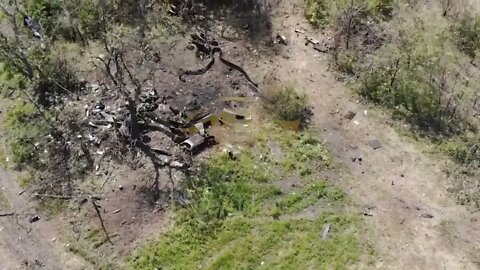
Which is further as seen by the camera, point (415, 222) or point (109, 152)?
point (109, 152)

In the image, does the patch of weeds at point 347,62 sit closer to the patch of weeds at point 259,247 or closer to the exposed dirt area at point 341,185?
the exposed dirt area at point 341,185

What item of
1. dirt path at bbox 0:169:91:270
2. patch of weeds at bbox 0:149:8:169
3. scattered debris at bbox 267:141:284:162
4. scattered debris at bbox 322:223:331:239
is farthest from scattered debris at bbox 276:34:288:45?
dirt path at bbox 0:169:91:270

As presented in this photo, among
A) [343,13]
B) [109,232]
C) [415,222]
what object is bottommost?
[109,232]

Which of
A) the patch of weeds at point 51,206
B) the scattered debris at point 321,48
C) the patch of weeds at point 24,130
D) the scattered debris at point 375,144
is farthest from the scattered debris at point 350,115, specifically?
the patch of weeds at point 24,130

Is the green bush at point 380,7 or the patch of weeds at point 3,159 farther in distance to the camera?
the green bush at point 380,7

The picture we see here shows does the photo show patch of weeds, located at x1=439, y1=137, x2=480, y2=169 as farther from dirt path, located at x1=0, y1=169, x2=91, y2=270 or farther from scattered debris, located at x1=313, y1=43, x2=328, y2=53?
dirt path, located at x1=0, y1=169, x2=91, y2=270

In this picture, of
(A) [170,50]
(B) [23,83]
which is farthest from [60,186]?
(A) [170,50]

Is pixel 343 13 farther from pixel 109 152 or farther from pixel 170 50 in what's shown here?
pixel 109 152

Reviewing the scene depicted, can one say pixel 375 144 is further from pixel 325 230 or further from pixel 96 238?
pixel 96 238
